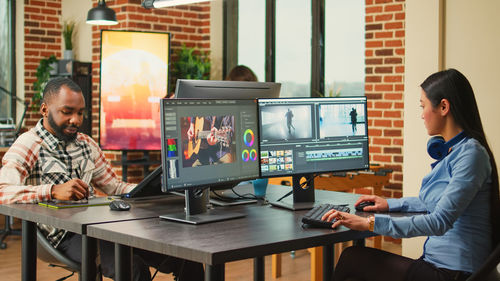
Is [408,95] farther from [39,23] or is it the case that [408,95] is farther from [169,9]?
[39,23]

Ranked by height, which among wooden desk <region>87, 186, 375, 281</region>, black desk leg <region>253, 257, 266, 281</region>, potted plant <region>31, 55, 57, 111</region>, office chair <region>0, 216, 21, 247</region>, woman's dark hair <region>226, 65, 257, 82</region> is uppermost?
potted plant <region>31, 55, 57, 111</region>

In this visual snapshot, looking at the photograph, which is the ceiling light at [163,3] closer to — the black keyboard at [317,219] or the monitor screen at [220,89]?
the monitor screen at [220,89]

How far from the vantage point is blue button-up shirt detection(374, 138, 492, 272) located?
2.12 metres

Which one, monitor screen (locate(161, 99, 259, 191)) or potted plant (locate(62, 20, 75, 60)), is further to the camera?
potted plant (locate(62, 20, 75, 60))

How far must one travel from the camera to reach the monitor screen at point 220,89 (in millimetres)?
2838

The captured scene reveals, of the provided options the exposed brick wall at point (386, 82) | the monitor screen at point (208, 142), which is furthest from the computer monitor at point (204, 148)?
the exposed brick wall at point (386, 82)

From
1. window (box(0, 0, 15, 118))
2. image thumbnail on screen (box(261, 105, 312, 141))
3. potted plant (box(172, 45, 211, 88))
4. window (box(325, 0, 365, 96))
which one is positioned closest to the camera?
image thumbnail on screen (box(261, 105, 312, 141))

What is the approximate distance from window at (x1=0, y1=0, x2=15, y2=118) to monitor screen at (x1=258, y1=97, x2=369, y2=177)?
4778 millimetres

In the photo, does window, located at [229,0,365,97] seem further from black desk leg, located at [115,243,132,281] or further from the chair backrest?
black desk leg, located at [115,243,132,281]

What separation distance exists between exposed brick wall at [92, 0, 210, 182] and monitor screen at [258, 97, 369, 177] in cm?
345

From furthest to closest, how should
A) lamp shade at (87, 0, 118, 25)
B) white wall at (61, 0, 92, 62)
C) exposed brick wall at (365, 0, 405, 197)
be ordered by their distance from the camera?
white wall at (61, 0, 92, 62), lamp shade at (87, 0, 118, 25), exposed brick wall at (365, 0, 405, 197)

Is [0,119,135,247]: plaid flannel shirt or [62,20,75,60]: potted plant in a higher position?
[62,20,75,60]: potted plant

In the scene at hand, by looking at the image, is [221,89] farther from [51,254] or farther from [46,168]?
[51,254]

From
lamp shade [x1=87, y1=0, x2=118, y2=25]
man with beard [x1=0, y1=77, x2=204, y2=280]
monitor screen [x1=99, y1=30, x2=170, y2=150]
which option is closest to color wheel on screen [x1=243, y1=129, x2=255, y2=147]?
man with beard [x1=0, y1=77, x2=204, y2=280]
